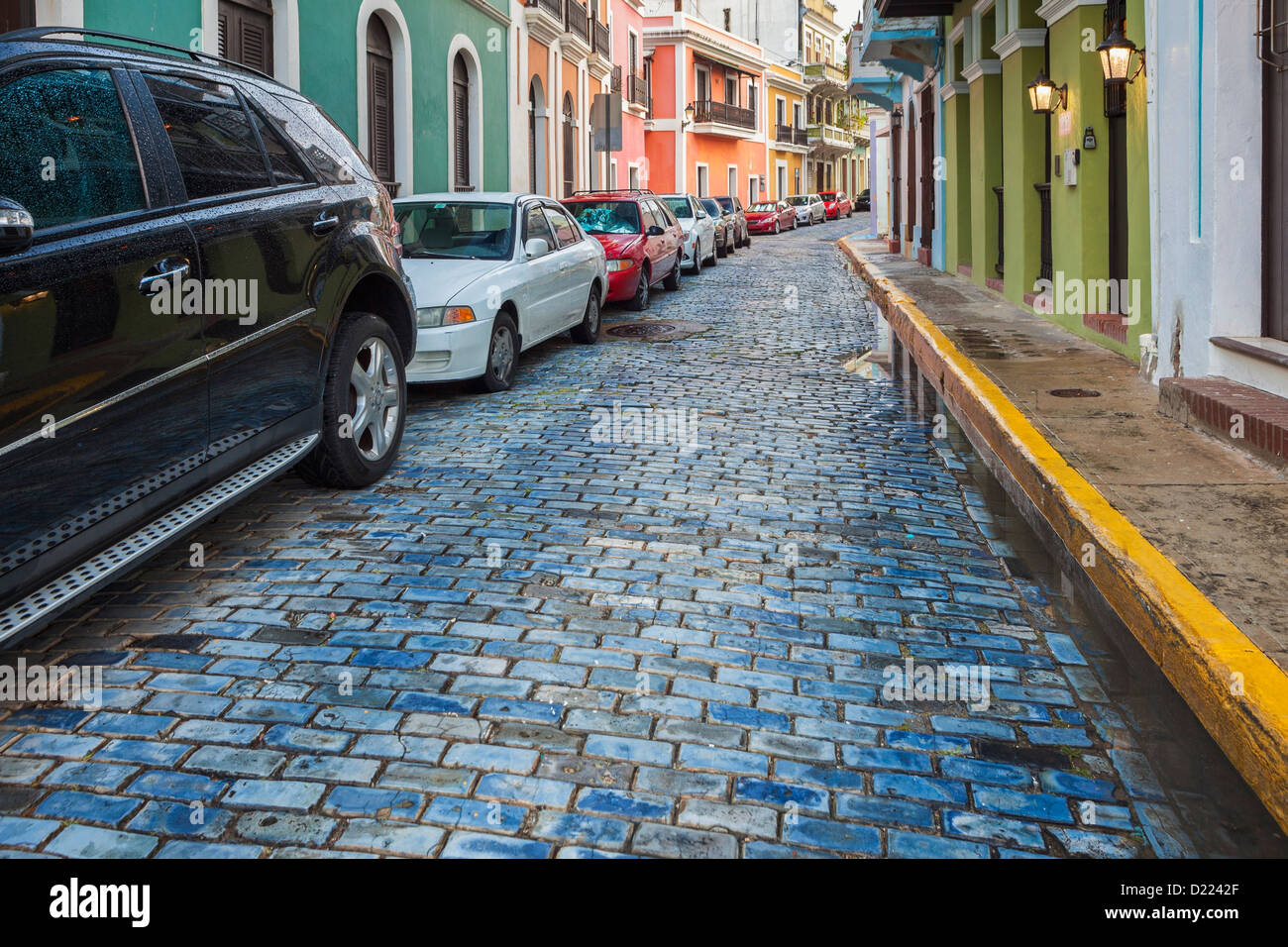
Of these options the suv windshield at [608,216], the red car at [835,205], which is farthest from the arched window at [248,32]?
the red car at [835,205]

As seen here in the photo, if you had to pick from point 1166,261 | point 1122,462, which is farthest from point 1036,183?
point 1122,462

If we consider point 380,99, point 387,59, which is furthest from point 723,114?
point 380,99

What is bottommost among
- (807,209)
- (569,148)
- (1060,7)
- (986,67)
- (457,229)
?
(457,229)

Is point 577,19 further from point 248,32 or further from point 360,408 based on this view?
point 360,408

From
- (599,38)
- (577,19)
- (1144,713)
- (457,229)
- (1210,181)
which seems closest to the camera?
(1144,713)

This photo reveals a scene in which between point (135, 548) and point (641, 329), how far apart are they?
962cm

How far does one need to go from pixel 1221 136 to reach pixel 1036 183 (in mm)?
6150

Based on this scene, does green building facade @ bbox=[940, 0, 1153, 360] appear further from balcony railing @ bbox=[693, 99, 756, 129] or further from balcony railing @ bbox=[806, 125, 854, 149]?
balcony railing @ bbox=[806, 125, 854, 149]

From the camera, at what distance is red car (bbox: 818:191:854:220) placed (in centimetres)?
5734

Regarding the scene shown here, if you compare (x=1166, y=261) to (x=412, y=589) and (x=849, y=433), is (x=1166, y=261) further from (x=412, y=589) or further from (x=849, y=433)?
(x=412, y=589)

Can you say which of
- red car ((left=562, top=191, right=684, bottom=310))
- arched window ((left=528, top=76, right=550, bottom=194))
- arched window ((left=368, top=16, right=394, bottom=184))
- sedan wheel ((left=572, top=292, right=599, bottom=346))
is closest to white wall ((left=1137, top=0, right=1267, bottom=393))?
sedan wheel ((left=572, top=292, right=599, bottom=346))

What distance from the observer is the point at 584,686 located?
359cm

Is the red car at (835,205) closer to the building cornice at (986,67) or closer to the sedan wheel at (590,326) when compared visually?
the building cornice at (986,67)

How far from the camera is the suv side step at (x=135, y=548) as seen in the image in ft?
10.6
